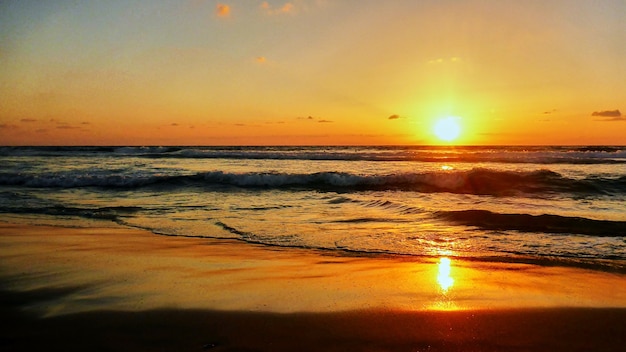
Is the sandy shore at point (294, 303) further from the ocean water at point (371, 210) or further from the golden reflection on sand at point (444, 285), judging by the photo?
the ocean water at point (371, 210)

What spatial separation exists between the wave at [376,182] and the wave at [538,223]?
5.92m

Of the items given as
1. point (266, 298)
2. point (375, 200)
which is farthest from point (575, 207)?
point (266, 298)

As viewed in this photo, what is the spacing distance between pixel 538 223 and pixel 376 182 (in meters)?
9.22

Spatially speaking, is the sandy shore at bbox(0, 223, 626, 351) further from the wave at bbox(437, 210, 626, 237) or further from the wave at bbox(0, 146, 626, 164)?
the wave at bbox(0, 146, 626, 164)

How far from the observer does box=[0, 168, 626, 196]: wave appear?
15992 mm

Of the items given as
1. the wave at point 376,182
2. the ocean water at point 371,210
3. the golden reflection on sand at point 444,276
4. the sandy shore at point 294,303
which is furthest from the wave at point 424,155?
the sandy shore at point 294,303

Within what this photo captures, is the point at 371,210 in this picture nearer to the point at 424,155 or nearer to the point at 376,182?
the point at 376,182

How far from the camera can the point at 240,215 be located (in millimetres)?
9930

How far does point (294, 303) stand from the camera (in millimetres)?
4082

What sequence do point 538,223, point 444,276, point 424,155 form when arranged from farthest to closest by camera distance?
point 424,155 < point 538,223 < point 444,276

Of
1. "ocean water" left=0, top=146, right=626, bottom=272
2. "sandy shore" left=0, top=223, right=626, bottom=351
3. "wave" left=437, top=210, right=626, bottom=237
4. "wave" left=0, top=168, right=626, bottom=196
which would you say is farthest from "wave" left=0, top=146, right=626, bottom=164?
"sandy shore" left=0, top=223, right=626, bottom=351

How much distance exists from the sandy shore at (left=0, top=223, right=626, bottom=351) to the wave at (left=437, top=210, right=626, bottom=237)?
2.92m

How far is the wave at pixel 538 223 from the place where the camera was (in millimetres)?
7918

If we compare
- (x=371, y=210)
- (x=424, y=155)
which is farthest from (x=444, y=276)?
(x=424, y=155)
